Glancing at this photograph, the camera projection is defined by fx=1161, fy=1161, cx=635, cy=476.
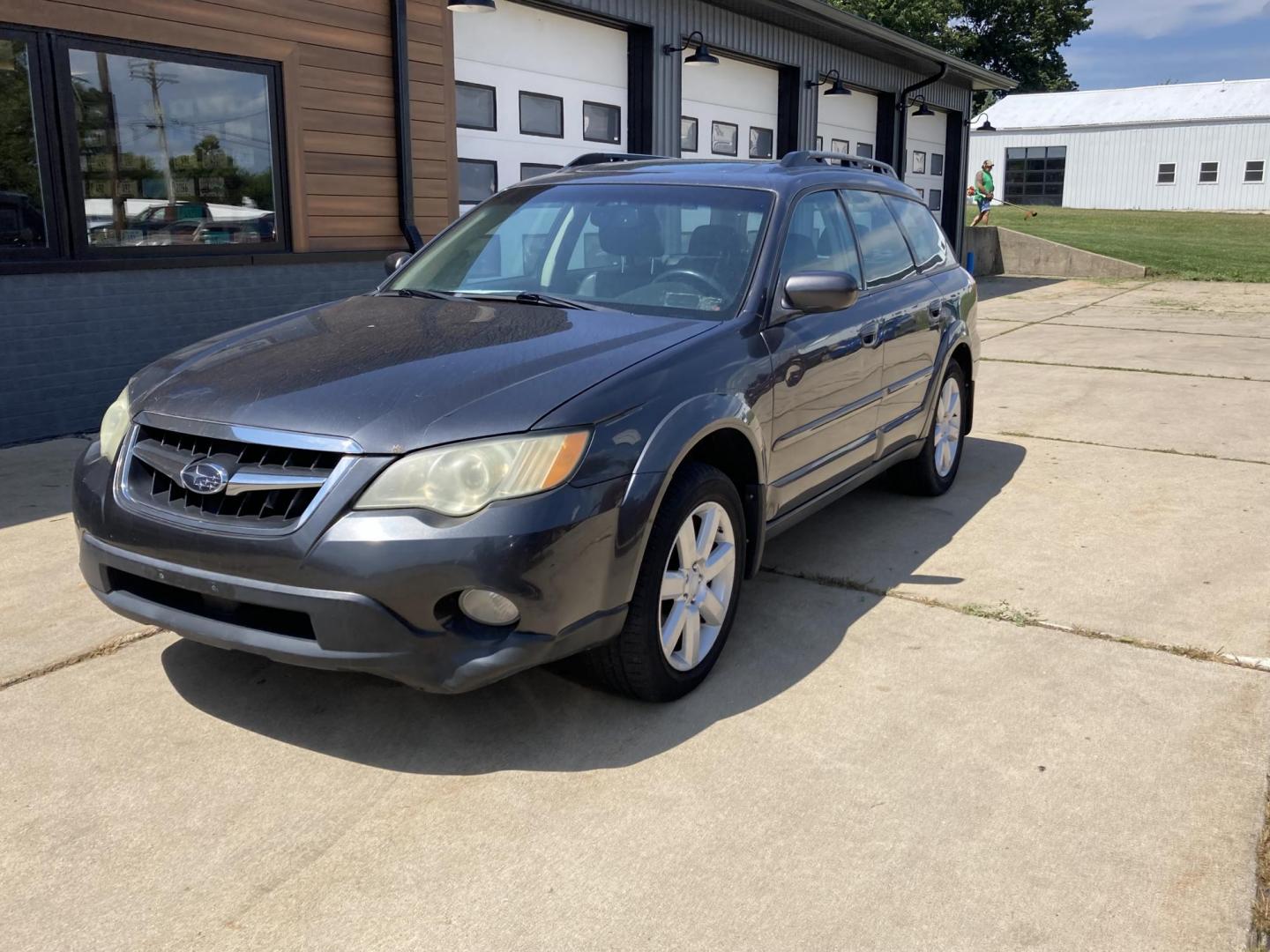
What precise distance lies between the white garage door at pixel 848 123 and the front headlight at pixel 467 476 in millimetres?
13595

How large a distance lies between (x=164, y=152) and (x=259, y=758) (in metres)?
5.68

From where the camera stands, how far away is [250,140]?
8.18m

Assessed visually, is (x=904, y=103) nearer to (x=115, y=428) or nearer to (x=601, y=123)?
(x=601, y=123)

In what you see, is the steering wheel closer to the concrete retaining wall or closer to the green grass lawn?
the green grass lawn

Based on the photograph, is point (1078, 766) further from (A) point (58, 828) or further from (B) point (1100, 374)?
(B) point (1100, 374)

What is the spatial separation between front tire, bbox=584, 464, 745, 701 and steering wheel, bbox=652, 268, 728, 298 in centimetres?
76

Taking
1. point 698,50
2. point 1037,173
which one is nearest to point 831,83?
point 698,50

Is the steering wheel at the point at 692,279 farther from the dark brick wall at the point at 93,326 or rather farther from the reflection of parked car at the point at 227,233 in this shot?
the reflection of parked car at the point at 227,233

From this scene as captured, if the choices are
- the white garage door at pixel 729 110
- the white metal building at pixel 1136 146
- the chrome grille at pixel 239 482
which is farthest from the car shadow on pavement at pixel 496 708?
the white metal building at pixel 1136 146

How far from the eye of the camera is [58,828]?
2.85 metres

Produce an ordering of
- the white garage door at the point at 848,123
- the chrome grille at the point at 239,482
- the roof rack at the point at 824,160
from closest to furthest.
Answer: the chrome grille at the point at 239,482, the roof rack at the point at 824,160, the white garage door at the point at 848,123

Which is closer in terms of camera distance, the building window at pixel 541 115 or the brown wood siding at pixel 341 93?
the brown wood siding at pixel 341 93

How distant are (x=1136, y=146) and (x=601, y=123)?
46.8 metres

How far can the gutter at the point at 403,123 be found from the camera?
9031 mm
